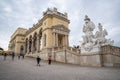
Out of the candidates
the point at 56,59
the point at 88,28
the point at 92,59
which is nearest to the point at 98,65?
the point at 92,59

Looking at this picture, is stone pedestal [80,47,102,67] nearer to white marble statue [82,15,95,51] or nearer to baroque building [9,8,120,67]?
baroque building [9,8,120,67]

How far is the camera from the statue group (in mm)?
16562

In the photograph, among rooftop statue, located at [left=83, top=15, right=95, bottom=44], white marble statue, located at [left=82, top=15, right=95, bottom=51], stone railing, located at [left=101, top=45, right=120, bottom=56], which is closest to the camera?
stone railing, located at [left=101, top=45, right=120, bottom=56]

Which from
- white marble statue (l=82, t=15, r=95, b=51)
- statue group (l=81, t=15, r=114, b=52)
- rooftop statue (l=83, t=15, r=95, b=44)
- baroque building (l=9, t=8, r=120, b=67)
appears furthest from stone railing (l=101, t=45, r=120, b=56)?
rooftop statue (l=83, t=15, r=95, b=44)

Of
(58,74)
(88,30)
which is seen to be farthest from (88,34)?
(58,74)

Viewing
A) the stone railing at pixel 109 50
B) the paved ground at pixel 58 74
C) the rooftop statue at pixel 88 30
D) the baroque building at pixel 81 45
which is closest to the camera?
the paved ground at pixel 58 74

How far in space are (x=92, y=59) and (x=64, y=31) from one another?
786 inches

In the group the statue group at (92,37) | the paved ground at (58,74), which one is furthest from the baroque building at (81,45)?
the paved ground at (58,74)

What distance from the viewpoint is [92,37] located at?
17.6 metres

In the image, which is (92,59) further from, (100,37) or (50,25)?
(50,25)

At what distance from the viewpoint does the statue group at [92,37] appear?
16.6 metres

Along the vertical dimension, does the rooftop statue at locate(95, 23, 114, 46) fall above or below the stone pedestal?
above

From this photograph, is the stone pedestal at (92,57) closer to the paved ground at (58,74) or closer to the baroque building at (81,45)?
the baroque building at (81,45)

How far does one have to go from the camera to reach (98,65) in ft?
51.1
